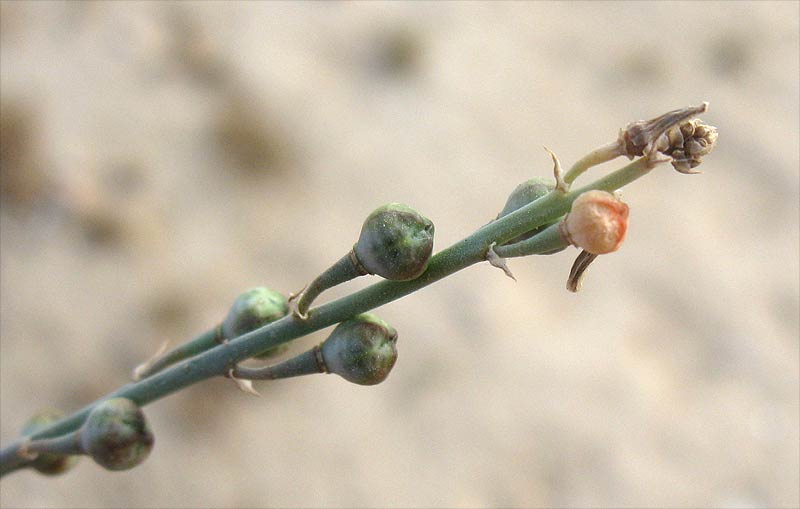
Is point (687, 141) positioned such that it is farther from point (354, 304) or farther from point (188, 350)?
point (188, 350)

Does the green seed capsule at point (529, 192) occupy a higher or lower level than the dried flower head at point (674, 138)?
higher

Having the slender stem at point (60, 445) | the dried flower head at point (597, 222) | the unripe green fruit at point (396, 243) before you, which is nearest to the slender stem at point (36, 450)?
the slender stem at point (60, 445)

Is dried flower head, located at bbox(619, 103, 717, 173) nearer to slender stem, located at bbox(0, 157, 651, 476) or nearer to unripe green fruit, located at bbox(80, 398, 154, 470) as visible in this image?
slender stem, located at bbox(0, 157, 651, 476)

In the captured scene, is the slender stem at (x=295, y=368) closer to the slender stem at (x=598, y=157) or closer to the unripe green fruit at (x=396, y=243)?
the unripe green fruit at (x=396, y=243)

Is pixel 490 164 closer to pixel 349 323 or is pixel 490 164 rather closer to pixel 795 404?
pixel 795 404

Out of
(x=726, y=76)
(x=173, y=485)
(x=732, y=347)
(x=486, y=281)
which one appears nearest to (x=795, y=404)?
(x=732, y=347)

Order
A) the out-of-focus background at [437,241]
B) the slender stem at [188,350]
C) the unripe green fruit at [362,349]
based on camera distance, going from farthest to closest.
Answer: the out-of-focus background at [437,241], the slender stem at [188,350], the unripe green fruit at [362,349]

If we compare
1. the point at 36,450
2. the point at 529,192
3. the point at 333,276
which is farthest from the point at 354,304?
the point at 36,450

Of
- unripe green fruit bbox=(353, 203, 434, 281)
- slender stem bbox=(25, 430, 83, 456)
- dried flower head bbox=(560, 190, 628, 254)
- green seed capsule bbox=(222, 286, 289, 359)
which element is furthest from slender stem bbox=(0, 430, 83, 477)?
dried flower head bbox=(560, 190, 628, 254)
